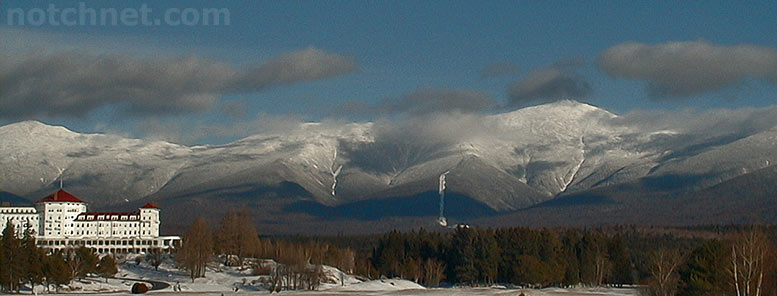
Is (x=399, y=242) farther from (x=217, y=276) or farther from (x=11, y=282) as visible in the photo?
(x=11, y=282)

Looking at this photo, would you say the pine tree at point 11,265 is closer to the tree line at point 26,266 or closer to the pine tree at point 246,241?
the tree line at point 26,266

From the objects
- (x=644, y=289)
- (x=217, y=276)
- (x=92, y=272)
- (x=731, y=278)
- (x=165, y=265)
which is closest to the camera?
(x=731, y=278)

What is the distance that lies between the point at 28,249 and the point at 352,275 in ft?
182

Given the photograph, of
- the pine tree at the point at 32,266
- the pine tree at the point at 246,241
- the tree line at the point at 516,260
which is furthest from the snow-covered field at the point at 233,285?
the tree line at the point at 516,260

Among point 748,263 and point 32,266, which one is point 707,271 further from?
point 32,266

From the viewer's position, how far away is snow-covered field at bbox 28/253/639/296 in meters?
143

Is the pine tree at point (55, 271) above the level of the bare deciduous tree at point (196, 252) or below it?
below

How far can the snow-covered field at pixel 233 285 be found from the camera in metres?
143

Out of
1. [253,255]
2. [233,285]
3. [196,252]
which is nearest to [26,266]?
[233,285]

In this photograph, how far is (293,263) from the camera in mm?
158625

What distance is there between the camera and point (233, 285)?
162m

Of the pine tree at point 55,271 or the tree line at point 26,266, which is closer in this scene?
the tree line at point 26,266

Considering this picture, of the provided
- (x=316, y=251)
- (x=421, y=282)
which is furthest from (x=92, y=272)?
(x=421, y=282)

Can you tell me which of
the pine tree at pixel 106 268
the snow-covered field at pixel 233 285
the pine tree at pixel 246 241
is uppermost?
the pine tree at pixel 246 241
